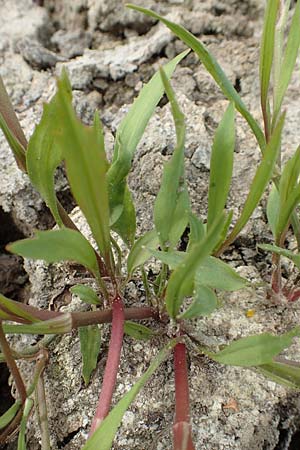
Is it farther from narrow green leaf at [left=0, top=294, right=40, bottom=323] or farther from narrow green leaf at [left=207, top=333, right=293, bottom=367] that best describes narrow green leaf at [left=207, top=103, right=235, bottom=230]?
narrow green leaf at [left=0, top=294, right=40, bottom=323]

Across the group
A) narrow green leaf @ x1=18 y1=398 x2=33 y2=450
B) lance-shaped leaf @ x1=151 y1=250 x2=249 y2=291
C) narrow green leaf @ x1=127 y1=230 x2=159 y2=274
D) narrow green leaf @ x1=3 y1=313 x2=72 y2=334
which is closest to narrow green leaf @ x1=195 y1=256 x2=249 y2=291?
lance-shaped leaf @ x1=151 y1=250 x2=249 y2=291

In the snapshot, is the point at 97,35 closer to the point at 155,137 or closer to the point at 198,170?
the point at 155,137

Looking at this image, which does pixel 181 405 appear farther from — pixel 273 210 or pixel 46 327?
pixel 273 210

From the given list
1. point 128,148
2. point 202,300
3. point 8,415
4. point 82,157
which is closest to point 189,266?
point 202,300

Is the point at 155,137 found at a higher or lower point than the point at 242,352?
higher

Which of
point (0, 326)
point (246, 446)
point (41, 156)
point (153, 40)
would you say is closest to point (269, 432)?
point (246, 446)

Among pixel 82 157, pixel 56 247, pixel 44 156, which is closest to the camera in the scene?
pixel 82 157
